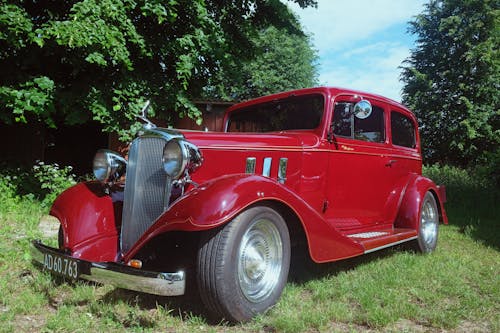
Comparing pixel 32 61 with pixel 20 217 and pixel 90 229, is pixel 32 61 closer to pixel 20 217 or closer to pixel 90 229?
pixel 20 217

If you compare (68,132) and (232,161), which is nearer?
(232,161)

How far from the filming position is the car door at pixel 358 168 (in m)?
3.89

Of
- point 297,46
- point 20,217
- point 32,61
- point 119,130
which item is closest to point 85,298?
point 20,217

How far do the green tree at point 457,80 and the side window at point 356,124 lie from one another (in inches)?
657

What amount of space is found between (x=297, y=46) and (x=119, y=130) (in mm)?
24211

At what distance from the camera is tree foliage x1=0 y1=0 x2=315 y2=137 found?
17.6ft

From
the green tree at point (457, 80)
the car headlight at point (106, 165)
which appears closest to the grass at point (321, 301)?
the car headlight at point (106, 165)

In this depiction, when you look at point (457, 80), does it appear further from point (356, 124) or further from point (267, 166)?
point (267, 166)

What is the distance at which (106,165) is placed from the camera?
3.36 m

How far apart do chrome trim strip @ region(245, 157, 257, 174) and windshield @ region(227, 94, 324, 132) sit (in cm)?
79

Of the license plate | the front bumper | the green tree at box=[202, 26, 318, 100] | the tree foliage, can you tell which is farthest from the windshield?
the green tree at box=[202, 26, 318, 100]

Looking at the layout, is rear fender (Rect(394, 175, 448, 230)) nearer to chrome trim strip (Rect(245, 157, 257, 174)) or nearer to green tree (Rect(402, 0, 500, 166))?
chrome trim strip (Rect(245, 157, 257, 174))

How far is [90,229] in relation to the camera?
3.15m

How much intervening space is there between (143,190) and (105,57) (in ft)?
13.4
